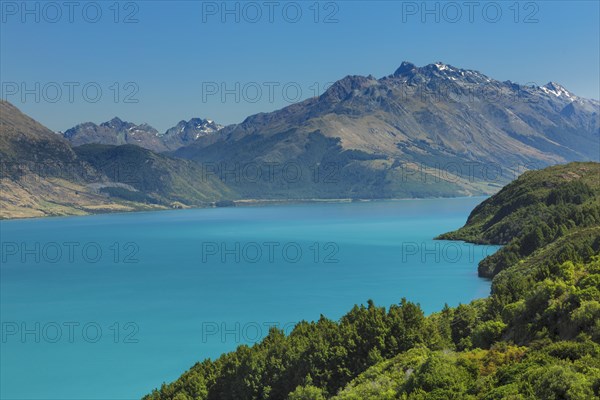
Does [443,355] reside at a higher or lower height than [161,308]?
higher

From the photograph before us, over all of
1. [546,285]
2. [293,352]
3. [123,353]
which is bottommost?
[123,353]

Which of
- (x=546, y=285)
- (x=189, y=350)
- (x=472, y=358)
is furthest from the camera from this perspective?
(x=189, y=350)

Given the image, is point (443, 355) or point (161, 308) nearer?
point (443, 355)

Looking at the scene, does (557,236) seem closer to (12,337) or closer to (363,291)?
(363,291)

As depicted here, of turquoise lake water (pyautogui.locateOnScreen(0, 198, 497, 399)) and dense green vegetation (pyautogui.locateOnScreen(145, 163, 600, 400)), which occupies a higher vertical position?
dense green vegetation (pyautogui.locateOnScreen(145, 163, 600, 400))

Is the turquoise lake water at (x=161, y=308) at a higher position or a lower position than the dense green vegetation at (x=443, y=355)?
lower

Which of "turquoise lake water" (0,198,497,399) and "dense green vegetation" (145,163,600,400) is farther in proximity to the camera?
"turquoise lake water" (0,198,497,399)

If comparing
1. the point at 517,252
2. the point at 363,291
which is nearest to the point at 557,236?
the point at 517,252

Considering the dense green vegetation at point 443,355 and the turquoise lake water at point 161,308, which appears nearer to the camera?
the dense green vegetation at point 443,355
